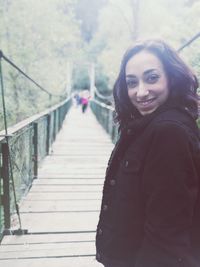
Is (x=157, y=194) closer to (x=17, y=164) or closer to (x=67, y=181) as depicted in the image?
(x=17, y=164)

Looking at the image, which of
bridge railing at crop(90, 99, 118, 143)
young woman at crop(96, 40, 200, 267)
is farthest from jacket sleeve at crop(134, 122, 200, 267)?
bridge railing at crop(90, 99, 118, 143)

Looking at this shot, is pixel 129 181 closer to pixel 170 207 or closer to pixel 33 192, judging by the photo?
pixel 170 207

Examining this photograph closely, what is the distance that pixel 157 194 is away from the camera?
34.6 inches

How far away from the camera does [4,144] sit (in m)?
2.28

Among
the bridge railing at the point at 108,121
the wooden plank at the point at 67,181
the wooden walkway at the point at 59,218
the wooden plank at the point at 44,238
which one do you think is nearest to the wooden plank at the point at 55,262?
the wooden walkway at the point at 59,218

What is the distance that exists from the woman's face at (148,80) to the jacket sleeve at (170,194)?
12 cm

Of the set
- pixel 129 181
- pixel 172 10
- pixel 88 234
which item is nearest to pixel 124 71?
pixel 129 181

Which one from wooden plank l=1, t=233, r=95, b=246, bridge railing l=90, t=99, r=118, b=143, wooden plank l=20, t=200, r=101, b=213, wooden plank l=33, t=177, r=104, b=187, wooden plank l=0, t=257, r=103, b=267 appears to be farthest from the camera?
bridge railing l=90, t=99, r=118, b=143

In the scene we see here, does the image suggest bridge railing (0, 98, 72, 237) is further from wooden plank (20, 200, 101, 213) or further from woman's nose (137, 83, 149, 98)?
woman's nose (137, 83, 149, 98)

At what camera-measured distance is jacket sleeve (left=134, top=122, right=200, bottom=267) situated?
86 cm

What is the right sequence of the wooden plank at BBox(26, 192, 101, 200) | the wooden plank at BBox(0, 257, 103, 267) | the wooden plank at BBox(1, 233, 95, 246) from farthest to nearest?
the wooden plank at BBox(26, 192, 101, 200) → the wooden plank at BBox(1, 233, 95, 246) → the wooden plank at BBox(0, 257, 103, 267)

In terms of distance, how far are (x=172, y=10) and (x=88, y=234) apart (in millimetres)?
19840

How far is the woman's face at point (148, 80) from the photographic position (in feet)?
3.25

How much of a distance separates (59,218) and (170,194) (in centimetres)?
198
